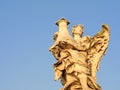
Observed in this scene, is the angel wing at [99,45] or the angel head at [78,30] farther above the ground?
the angel head at [78,30]

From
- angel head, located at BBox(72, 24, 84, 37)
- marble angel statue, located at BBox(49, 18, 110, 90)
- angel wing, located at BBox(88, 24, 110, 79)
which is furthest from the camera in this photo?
angel head, located at BBox(72, 24, 84, 37)

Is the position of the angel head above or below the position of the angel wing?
above

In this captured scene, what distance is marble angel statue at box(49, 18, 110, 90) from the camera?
1419 cm

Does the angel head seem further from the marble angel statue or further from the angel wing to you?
the angel wing

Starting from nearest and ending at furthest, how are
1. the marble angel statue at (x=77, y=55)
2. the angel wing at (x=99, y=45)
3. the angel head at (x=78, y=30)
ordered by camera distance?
the marble angel statue at (x=77, y=55) < the angel wing at (x=99, y=45) < the angel head at (x=78, y=30)

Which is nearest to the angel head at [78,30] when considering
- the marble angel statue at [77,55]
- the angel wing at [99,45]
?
the marble angel statue at [77,55]

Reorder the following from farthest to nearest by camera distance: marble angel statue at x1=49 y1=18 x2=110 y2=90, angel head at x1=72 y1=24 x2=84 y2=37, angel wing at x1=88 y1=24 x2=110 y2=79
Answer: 1. angel head at x1=72 y1=24 x2=84 y2=37
2. angel wing at x1=88 y1=24 x2=110 y2=79
3. marble angel statue at x1=49 y1=18 x2=110 y2=90

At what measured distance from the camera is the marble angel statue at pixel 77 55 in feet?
46.5

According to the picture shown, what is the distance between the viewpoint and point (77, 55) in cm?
1451

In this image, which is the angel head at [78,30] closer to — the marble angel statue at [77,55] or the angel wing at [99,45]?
the marble angel statue at [77,55]

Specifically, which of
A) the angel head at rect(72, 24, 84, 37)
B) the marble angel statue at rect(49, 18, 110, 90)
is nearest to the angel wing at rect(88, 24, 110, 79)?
the marble angel statue at rect(49, 18, 110, 90)

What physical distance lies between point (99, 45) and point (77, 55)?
974mm

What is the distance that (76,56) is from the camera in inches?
569

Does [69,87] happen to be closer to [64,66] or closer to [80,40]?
[64,66]
